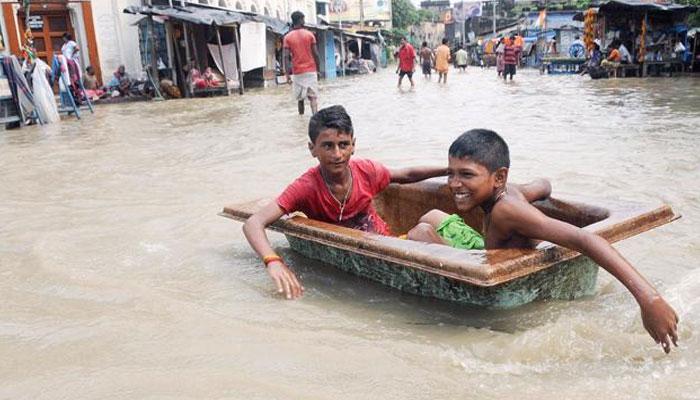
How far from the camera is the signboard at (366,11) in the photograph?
49.1 metres

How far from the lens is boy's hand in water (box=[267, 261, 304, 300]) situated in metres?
2.75

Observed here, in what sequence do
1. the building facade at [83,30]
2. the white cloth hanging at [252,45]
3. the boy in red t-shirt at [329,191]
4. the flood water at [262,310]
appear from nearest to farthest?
the flood water at [262,310] < the boy in red t-shirt at [329,191] < the building facade at [83,30] < the white cloth hanging at [252,45]

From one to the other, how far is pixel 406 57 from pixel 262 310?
1555cm

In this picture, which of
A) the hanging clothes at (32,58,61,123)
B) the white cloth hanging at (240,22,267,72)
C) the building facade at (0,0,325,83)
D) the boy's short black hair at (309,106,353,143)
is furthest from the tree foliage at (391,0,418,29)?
the boy's short black hair at (309,106,353,143)

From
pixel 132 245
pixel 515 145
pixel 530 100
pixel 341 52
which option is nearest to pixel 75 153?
pixel 132 245

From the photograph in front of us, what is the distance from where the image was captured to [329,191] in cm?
308

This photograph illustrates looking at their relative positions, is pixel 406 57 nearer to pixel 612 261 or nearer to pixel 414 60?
pixel 414 60

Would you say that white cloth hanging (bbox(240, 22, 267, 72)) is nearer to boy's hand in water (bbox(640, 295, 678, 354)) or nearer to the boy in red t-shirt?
the boy in red t-shirt

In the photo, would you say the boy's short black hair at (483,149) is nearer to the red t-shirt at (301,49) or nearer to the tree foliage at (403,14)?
the red t-shirt at (301,49)

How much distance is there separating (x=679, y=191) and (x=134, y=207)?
4.25 m

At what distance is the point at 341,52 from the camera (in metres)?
30.4

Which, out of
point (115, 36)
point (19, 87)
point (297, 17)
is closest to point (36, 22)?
point (115, 36)

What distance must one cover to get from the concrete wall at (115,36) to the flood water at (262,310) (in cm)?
1119

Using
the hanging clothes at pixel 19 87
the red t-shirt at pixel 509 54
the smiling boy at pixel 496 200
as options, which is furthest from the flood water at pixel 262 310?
the red t-shirt at pixel 509 54
